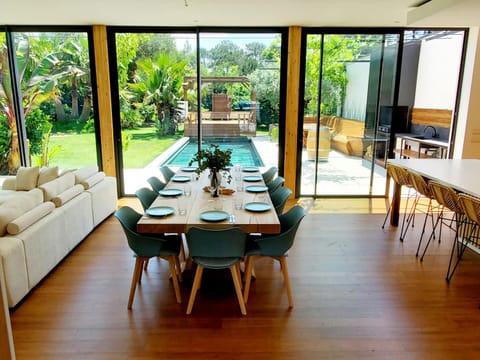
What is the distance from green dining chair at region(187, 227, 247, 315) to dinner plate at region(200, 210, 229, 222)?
0.96 feet

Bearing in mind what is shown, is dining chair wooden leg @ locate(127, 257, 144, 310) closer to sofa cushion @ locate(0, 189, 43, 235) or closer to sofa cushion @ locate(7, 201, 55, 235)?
sofa cushion @ locate(7, 201, 55, 235)

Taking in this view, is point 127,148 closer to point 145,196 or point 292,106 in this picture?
point 145,196

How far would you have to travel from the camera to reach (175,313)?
307 centimetres

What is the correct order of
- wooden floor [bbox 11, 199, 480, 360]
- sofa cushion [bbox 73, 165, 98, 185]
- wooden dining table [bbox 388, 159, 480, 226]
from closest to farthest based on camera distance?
wooden floor [bbox 11, 199, 480, 360]
wooden dining table [bbox 388, 159, 480, 226]
sofa cushion [bbox 73, 165, 98, 185]

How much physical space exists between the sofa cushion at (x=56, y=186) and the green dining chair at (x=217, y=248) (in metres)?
2.12

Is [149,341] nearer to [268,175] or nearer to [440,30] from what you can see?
[268,175]

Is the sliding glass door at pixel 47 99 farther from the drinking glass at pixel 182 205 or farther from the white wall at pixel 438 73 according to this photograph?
the white wall at pixel 438 73

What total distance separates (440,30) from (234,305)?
601cm

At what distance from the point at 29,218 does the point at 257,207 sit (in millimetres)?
2207

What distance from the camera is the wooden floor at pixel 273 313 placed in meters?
Answer: 2.64

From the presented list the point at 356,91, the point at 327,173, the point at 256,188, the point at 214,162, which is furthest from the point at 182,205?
the point at 356,91

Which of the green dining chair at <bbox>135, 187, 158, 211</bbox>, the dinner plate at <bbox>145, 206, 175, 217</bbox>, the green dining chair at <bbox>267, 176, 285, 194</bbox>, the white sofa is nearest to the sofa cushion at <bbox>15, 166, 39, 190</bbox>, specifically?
the white sofa

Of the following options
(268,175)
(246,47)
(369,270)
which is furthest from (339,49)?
(369,270)

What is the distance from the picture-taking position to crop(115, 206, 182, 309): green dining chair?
306 cm
